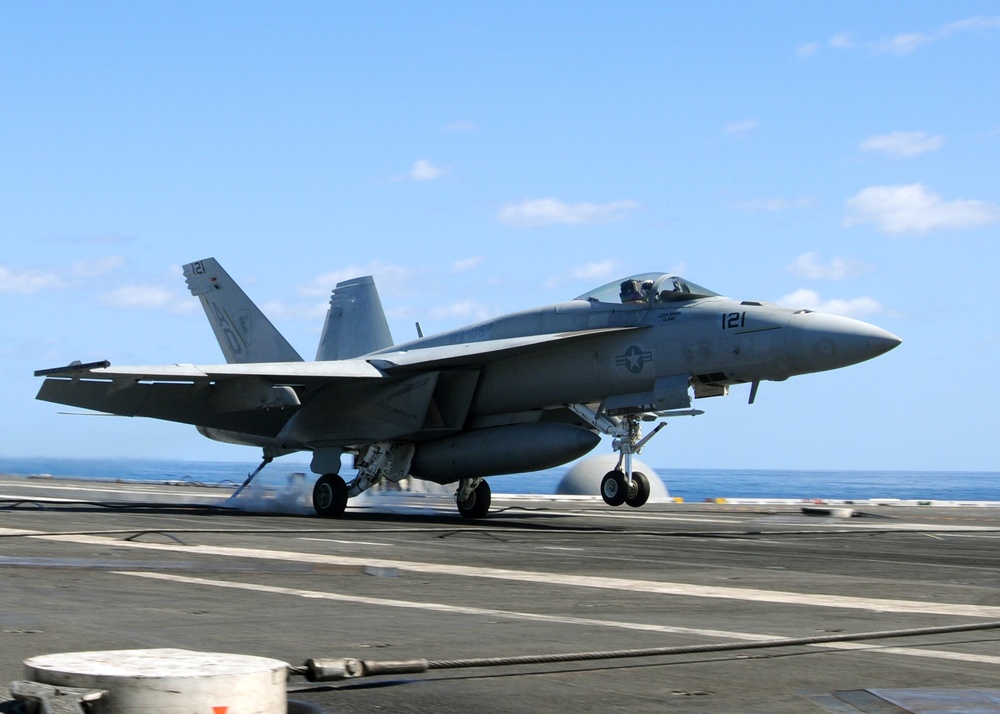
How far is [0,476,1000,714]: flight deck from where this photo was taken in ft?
14.5

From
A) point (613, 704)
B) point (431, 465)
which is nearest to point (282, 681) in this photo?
point (613, 704)

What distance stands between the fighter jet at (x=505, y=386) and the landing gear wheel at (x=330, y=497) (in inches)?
1.4

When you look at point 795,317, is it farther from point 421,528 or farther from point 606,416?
point 421,528

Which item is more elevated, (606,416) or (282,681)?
(606,416)

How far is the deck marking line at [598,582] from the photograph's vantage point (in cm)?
740

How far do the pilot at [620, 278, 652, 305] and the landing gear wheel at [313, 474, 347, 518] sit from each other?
19.2ft

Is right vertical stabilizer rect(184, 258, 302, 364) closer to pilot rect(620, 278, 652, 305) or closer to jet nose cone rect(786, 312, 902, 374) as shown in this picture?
pilot rect(620, 278, 652, 305)

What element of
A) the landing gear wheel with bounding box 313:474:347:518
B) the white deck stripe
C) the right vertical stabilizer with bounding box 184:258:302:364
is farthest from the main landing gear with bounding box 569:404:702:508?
the white deck stripe

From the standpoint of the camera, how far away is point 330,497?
1995 cm

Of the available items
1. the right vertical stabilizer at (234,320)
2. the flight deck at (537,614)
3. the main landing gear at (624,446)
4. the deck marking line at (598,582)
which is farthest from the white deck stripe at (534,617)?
the right vertical stabilizer at (234,320)

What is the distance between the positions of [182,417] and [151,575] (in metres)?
13.0

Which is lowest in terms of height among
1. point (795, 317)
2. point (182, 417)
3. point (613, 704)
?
point (613, 704)

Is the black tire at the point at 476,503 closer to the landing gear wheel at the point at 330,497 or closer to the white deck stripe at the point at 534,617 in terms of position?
the landing gear wheel at the point at 330,497

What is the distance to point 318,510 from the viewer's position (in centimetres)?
2008
